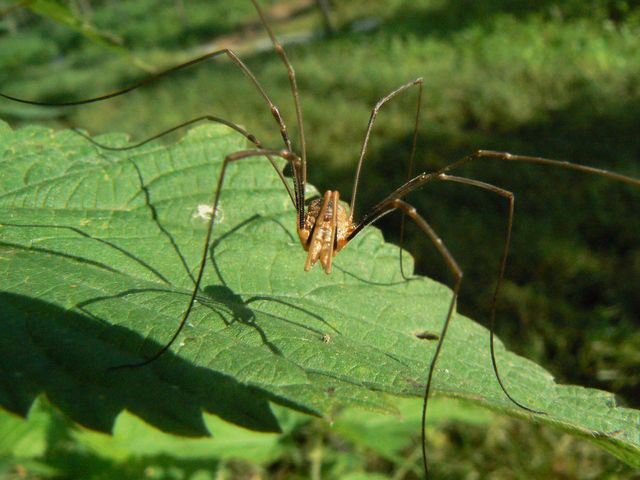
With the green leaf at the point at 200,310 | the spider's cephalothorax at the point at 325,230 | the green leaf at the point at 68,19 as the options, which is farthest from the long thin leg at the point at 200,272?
the green leaf at the point at 68,19

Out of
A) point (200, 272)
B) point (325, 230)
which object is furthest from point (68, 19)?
point (325, 230)

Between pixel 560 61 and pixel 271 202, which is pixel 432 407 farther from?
pixel 560 61

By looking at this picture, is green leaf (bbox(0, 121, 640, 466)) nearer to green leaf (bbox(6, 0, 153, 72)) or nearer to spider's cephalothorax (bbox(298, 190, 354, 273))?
spider's cephalothorax (bbox(298, 190, 354, 273))

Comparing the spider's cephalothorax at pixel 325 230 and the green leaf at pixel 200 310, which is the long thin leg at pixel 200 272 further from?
the spider's cephalothorax at pixel 325 230

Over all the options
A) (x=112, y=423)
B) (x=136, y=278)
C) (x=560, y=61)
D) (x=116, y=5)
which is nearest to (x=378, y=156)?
(x=560, y=61)

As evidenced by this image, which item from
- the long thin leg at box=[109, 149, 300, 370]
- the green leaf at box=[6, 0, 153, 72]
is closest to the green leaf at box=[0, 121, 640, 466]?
the long thin leg at box=[109, 149, 300, 370]

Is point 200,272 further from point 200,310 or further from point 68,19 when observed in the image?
point 68,19

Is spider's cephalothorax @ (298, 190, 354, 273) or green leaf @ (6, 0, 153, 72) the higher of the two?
green leaf @ (6, 0, 153, 72)
